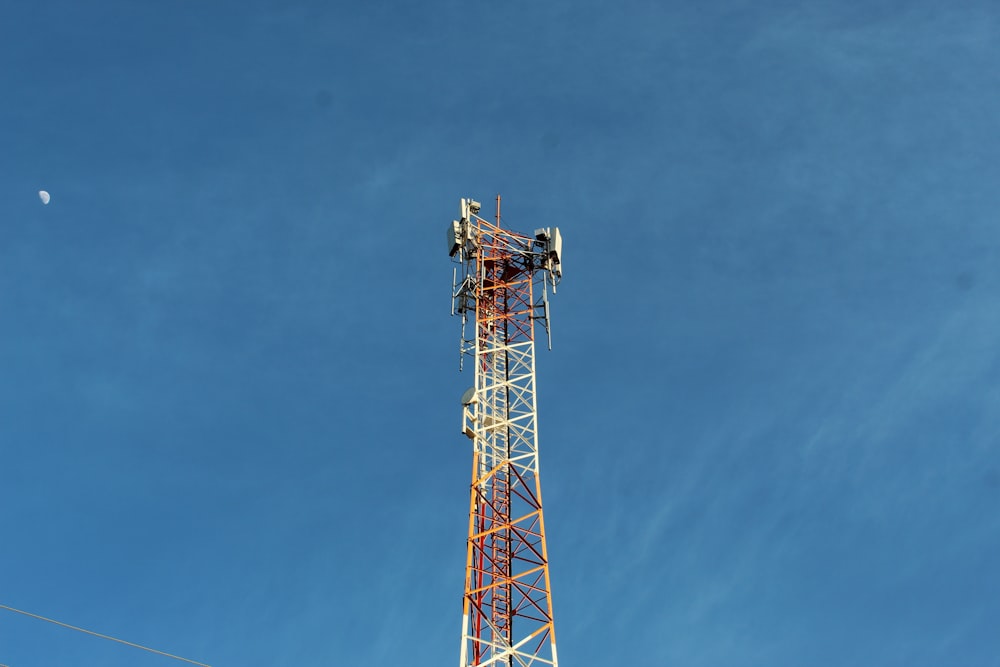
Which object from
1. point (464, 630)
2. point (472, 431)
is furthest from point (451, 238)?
point (464, 630)

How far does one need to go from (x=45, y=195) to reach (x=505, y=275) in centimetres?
2768

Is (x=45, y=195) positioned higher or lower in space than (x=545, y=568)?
higher

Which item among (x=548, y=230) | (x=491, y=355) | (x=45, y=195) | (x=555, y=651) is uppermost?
(x=548, y=230)

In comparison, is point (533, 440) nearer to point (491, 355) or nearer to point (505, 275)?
point (491, 355)

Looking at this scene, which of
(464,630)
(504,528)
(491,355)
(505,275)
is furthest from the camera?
(505,275)

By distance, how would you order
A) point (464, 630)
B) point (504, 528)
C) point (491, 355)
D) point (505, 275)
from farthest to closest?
point (505, 275), point (491, 355), point (504, 528), point (464, 630)

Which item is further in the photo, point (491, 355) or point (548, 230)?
Result: point (548, 230)

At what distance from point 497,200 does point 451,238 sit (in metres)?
6.09

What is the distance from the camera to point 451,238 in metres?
76.4

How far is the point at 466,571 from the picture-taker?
63.4 m

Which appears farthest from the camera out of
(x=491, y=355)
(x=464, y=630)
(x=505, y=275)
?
(x=505, y=275)

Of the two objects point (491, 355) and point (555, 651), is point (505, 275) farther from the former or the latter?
point (555, 651)

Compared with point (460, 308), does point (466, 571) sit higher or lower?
lower

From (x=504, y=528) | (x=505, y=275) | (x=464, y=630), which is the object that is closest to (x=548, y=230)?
(x=505, y=275)
